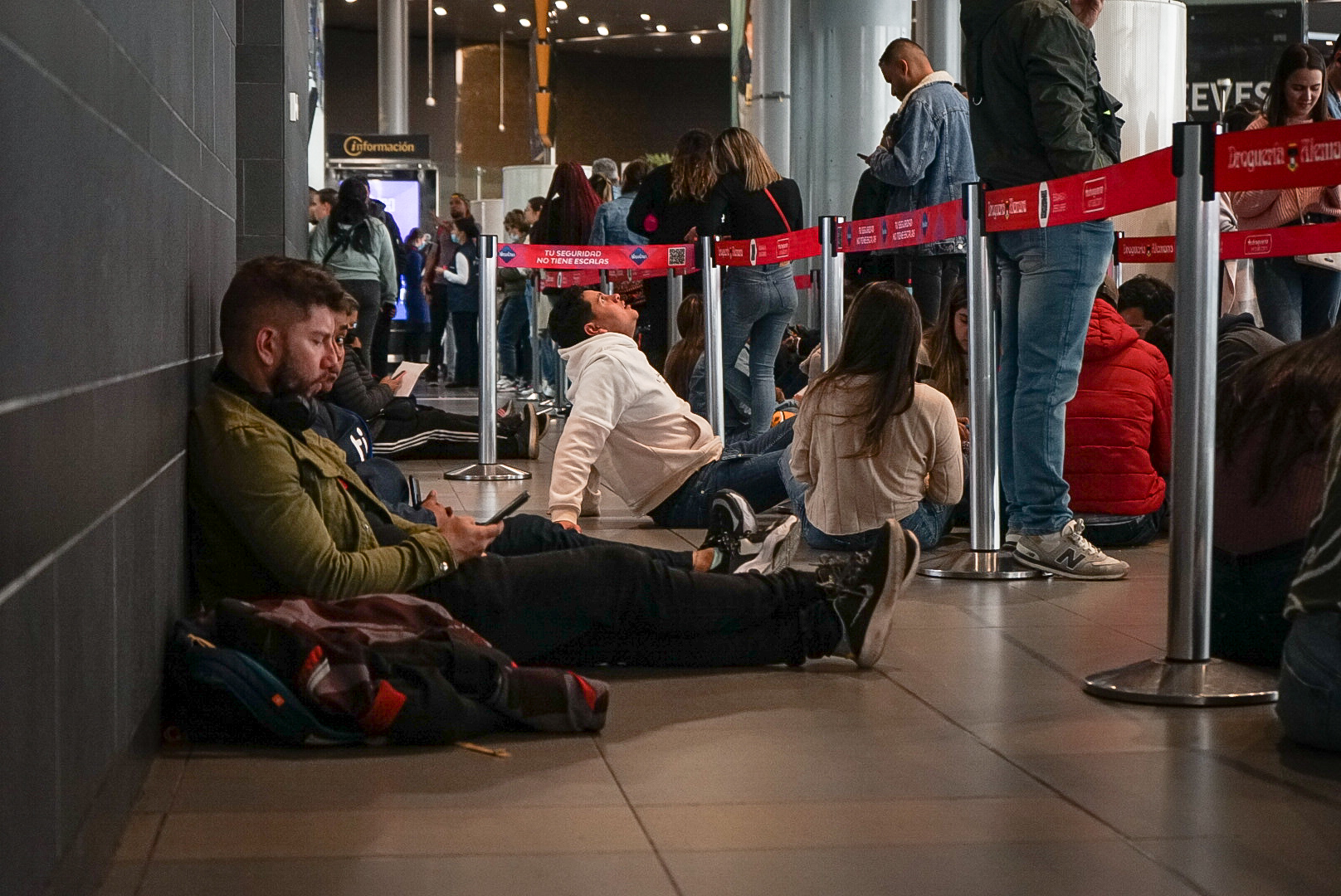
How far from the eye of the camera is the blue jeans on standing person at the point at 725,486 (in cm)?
646

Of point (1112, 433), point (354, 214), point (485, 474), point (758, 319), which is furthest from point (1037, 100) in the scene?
point (354, 214)

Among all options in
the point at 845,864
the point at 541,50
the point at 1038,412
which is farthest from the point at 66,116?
the point at 541,50

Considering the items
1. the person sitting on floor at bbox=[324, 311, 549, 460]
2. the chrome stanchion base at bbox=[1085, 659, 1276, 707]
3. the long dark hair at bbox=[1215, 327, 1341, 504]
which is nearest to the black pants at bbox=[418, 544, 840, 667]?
the chrome stanchion base at bbox=[1085, 659, 1276, 707]

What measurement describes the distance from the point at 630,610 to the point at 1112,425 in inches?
111

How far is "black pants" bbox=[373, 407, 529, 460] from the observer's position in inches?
372

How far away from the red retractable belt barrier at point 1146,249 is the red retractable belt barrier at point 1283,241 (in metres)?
2.09

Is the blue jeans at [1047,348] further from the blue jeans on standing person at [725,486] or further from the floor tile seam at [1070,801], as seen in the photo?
the floor tile seam at [1070,801]

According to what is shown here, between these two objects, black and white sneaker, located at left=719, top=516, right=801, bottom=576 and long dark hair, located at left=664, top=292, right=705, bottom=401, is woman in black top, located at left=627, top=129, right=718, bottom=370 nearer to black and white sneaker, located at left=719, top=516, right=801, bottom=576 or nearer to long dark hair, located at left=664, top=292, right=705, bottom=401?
long dark hair, located at left=664, top=292, right=705, bottom=401

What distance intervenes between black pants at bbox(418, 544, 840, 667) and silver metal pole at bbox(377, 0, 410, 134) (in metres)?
24.1

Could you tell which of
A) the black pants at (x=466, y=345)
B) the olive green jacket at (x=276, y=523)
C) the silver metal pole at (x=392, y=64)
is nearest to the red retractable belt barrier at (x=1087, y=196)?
the olive green jacket at (x=276, y=523)

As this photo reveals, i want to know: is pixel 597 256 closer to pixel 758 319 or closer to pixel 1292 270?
pixel 758 319

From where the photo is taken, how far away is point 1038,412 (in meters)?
5.29

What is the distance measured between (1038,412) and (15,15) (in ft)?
13.3

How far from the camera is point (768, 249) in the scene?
8.16 metres
